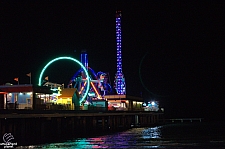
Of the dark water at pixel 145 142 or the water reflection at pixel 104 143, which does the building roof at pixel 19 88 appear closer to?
the dark water at pixel 145 142

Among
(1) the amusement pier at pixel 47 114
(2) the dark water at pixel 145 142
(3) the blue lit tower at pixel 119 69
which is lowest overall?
(2) the dark water at pixel 145 142

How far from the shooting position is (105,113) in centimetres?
6062

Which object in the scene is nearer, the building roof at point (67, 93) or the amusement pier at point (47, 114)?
the amusement pier at point (47, 114)

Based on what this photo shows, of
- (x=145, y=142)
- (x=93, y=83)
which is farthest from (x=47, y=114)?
(x=93, y=83)

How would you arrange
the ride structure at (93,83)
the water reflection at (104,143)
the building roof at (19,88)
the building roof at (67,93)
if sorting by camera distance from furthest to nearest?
1. the ride structure at (93,83)
2. the building roof at (67,93)
3. the building roof at (19,88)
4. the water reflection at (104,143)

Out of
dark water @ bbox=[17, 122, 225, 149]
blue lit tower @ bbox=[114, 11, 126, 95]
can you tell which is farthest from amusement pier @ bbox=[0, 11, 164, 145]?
blue lit tower @ bbox=[114, 11, 126, 95]

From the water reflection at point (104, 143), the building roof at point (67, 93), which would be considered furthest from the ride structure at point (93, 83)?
the water reflection at point (104, 143)

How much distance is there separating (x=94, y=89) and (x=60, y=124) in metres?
39.9

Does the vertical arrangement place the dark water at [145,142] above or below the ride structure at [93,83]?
below

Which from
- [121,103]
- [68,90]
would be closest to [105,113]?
[68,90]

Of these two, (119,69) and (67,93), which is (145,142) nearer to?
(67,93)

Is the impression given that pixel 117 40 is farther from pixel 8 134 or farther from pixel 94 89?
pixel 8 134

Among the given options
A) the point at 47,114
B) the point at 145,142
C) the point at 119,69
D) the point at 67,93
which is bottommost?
the point at 145,142

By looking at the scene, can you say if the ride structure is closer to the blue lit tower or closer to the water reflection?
the blue lit tower
